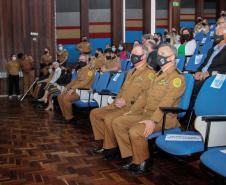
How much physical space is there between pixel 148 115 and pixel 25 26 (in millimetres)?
8215

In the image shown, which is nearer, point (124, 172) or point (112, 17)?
point (124, 172)

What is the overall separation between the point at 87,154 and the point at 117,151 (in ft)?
1.11

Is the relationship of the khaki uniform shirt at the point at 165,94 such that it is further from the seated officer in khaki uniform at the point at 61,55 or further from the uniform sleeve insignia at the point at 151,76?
the seated officer in khaki uniform at the point at 61,55

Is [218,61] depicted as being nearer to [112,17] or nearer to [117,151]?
[117,151]

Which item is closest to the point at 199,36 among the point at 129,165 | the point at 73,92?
the point at 73,92

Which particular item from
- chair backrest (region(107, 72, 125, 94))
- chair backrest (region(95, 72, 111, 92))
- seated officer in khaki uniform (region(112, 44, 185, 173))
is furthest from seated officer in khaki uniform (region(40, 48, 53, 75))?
seated officer in khaki uniform (region(112, 44, 185, 173))

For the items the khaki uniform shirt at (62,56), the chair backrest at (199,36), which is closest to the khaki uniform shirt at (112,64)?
the chair backrest at (199,36)

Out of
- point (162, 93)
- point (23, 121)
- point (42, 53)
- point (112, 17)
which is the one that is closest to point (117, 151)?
point (162, 93)

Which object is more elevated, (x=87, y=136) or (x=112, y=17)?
(x=112, y=17)

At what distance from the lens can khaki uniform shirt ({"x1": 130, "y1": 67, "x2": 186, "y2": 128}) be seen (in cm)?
305

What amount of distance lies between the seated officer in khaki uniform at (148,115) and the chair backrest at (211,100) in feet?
0.81

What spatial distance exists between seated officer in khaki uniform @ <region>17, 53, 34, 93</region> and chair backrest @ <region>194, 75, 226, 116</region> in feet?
26.3

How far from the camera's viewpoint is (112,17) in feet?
41.5

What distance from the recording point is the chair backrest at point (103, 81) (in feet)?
16.9
